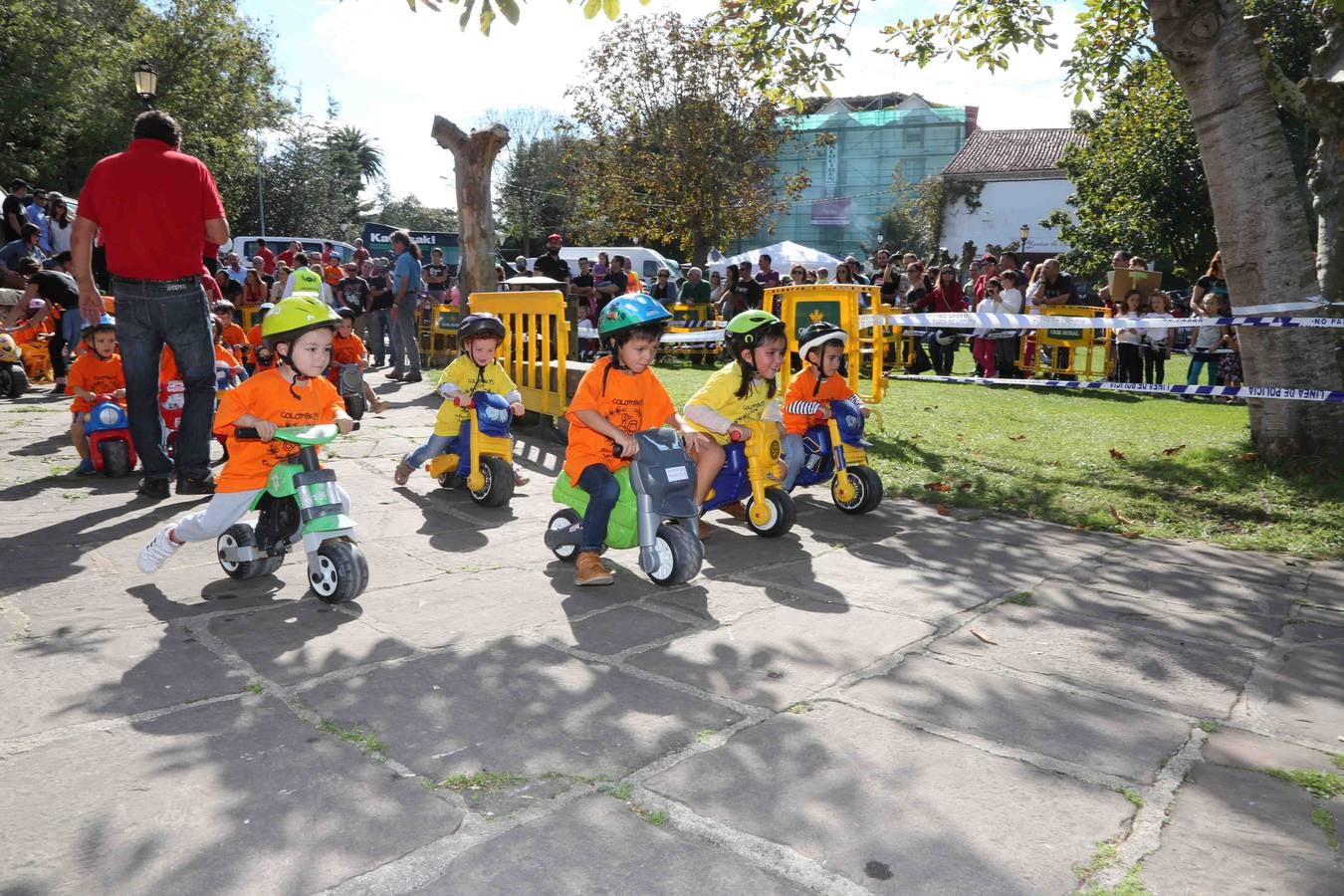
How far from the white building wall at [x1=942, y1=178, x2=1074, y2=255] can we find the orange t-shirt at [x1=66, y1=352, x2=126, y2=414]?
181 ft

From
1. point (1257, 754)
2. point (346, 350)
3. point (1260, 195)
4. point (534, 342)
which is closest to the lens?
point (1257, 754)

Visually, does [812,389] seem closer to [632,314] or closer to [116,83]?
[632,314]

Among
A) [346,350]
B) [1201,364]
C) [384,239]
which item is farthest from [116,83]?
[1201,364]

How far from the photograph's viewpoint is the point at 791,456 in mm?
6176

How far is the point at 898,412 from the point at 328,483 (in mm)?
7336

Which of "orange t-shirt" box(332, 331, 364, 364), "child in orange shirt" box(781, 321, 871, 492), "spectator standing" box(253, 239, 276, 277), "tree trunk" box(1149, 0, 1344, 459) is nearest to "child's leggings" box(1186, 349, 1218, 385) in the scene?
"tree trunk" box(1149, 0, 1344, 459)

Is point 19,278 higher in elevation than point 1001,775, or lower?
higher

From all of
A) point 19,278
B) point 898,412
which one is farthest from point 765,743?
point 19,278

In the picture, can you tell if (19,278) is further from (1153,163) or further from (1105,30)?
(1153,163)

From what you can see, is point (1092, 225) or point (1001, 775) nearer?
point (1001, 775)

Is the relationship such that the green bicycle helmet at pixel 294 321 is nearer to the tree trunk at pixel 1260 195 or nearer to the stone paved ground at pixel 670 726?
the stone paved ground at pixel 670 726

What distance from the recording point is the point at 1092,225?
29500 millimetres

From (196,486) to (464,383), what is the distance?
6.01 feet

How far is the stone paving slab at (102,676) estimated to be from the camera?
3.13 m
